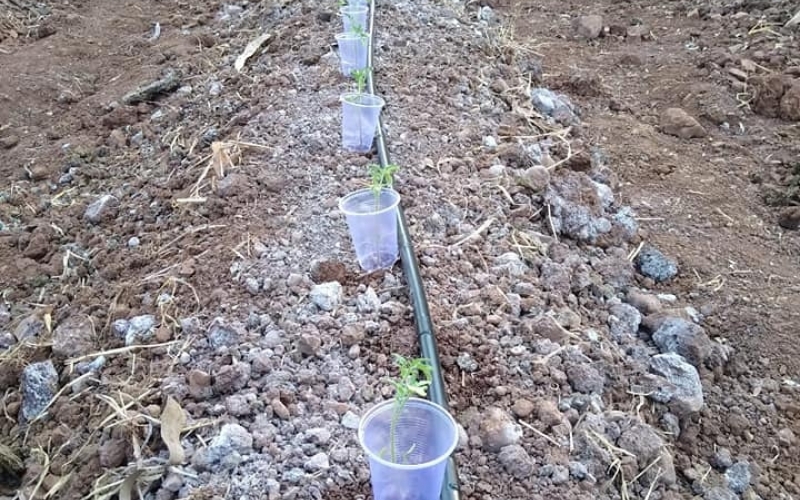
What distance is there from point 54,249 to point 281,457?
1853 millimetres

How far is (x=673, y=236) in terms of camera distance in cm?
294

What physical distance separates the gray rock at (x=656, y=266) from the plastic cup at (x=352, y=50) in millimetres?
1682

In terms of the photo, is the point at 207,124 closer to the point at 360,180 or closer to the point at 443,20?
the point at 360,180

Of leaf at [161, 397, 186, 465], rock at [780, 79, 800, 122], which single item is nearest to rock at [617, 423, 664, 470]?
leaf at [161, 397, 186, 465]

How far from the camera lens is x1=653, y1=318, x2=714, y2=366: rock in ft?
7.25

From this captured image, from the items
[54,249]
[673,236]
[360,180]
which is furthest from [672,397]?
[54,249]

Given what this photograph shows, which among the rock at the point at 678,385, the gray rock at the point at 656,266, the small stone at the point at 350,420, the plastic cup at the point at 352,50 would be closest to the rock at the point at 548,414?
the rock at the point at 678,385

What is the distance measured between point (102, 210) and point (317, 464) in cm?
200

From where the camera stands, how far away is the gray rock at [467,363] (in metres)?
1.98

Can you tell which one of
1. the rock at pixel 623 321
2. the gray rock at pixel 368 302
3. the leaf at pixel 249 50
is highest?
the leaf at pixel 249 50

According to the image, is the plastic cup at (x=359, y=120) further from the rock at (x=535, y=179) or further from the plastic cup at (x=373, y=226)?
the rock at (x=535, y=179)

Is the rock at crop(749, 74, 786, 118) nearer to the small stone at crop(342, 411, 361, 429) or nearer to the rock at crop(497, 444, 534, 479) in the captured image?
the rock at crop(497, 444, 534, 479)

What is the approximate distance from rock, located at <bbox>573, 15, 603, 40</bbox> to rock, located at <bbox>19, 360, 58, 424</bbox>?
4379 mm

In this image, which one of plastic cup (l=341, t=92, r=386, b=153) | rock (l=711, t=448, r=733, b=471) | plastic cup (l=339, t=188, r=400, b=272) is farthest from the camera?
plastic cup (l=341, t=92, r=386, b=153)
